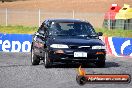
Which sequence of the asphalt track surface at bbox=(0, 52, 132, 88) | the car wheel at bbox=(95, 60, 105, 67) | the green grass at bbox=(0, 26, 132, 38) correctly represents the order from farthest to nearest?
the green grass at bbox=(0, 26, 132, 38), the car wheel at bbox=(95, 60, 105, 67), the asphalt track surface at bbox=(0, 52, 132, 88)

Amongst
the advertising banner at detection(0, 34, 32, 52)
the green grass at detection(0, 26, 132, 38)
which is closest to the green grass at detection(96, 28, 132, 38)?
the green grass at detection(0, 26, 132, 38)

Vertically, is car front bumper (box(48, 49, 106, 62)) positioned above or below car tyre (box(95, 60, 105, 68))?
above

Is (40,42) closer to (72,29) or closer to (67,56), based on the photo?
(72,29)

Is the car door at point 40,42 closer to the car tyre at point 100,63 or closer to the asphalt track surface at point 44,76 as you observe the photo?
the asphalt track surface at point 44,76

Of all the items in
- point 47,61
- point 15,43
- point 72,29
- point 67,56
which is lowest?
point 15,43

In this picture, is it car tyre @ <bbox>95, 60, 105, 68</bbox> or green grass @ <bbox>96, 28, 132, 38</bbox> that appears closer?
car tyre @ <bbox>95, 60, 105, 68</bbox>

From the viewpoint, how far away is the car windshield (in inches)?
650

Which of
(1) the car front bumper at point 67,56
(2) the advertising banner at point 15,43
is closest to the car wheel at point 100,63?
→ (1) the car front bumper at point 67,56

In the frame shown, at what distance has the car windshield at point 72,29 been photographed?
1652cm

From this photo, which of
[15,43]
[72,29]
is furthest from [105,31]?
[72,29]

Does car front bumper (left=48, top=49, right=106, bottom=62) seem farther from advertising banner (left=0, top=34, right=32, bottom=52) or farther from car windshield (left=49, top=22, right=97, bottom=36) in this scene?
advertising banner (left=0, top=34, right=32, bottom=52)

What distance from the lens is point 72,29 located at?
1675 cm

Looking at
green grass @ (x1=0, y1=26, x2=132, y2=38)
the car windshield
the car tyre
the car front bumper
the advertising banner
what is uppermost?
the car windshield

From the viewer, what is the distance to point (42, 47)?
16.3 m
